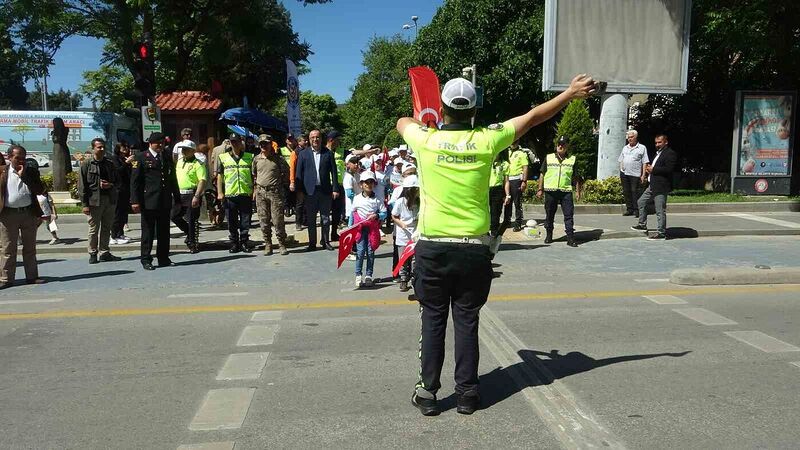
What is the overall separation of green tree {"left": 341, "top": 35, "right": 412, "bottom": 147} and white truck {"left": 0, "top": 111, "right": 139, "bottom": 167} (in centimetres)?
2090

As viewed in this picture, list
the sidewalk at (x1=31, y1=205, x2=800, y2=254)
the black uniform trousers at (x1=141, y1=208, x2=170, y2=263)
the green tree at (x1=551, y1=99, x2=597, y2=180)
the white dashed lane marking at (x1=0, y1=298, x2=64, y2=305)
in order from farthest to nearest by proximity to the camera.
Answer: the green tree at (x1=551, y1=99, x2=597, y2=180)
the sidewalk at (x1=31, y1=205, x2=800, y2=254)
the black uniform trousers at (x1=141, y1=208, x2=170, y2=263)
the white dashed lane marking at (x1=0, y1=298, x2=64, y2=305)

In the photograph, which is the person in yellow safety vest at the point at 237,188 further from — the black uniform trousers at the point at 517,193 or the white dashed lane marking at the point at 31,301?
the black uniform trousers at the point at 517,193

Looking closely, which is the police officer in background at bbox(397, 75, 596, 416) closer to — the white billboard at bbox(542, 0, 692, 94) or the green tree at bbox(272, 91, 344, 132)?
the white billboard at bbox(542, 0, 692, 94)

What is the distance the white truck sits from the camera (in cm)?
2845

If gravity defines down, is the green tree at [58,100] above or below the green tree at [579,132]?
above

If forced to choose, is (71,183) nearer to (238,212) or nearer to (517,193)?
(238,212)

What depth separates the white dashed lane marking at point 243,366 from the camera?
511 cm

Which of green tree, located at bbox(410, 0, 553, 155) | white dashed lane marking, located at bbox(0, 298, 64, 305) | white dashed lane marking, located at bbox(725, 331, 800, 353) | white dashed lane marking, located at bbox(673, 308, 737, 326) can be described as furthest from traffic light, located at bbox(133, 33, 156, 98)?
green tree, located at bbox(410, 0, 553, 155)

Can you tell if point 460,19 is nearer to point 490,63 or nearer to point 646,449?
point 490,63

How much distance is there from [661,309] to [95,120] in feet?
88.8

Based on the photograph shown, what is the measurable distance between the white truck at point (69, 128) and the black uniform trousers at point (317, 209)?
19.4 meters

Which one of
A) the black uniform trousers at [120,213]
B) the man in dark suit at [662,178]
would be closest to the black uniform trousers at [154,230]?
the black uniform trousers at [120,213]

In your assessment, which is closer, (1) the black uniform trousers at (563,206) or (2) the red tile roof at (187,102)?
(1) the black uniform trousers at (563,206)

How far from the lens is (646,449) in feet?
12.4
